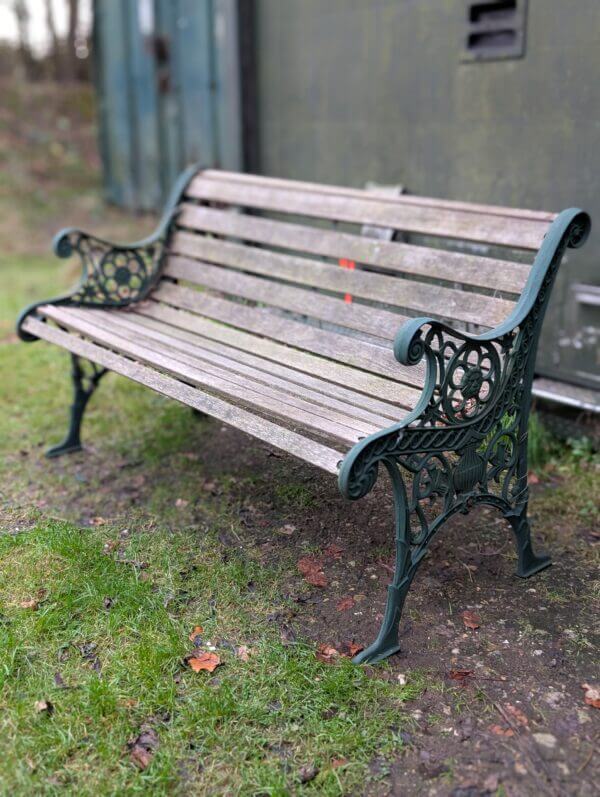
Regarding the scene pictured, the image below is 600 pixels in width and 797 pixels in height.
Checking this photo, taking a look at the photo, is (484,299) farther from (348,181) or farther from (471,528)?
(348,181)

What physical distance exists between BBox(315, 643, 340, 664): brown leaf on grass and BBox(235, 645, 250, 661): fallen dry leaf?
23cm

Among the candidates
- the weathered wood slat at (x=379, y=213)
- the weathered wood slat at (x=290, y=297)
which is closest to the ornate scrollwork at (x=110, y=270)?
the weathered wood slat at (x=290, y=297)

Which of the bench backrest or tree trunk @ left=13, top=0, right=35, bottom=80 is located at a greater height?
tree trunk @ left=13, top=0, right=35, bottom=80

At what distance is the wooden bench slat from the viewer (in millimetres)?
3107

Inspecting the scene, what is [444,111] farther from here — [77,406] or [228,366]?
[77,406]

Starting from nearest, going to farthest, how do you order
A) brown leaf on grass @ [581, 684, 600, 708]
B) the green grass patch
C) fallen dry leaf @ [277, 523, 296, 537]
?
1. the green grass patch
2. brown leaf on grass @ [581, 684, 600, 708]
3. fallen dry leaf @ [277, 523, 296, 537]

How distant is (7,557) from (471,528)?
1867 mm

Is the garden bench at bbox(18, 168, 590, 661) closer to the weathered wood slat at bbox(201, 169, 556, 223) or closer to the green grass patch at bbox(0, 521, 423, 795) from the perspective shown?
the weathered wood slat at bbox(201, 169, 556, 223)

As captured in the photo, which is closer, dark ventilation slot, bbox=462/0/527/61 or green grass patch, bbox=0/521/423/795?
green grass patch, bbox=0/521/423/795

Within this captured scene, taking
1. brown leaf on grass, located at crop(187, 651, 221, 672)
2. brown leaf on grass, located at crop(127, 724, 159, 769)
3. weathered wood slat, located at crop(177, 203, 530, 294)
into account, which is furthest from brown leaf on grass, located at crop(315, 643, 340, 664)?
weathered wood slat, located at crop(177, 203, 530, 294)

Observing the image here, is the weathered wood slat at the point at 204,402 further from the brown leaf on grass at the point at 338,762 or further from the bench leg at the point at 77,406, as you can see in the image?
the brown leaf on grass at the point at 338,762

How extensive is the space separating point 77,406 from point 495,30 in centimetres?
278

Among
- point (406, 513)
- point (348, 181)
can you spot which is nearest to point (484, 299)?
point (406, 513)

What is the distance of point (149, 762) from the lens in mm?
2486
